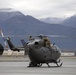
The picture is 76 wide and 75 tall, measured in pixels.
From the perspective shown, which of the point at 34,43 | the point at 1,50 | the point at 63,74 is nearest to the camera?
the point at 63,74

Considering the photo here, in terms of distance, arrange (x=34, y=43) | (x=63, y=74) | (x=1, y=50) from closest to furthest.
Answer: (x=63, y=74) → (x=1, y=50) → (x=34, y=43)

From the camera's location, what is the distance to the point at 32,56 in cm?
5328

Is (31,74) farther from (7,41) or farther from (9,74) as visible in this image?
(7,41)

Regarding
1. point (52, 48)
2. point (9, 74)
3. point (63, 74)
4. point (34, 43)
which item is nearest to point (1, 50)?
point (9, 74)

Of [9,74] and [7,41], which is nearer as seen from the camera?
[9,74]

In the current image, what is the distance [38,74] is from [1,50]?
5.02 metres

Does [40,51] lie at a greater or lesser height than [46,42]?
lesser

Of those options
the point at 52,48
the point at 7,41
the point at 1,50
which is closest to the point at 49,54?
the point at 52,48

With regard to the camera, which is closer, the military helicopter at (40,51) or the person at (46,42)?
the military helicopter at (40,51)

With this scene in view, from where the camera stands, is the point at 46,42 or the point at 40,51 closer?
the point at 40,51

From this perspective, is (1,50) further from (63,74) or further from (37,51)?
(37,51)

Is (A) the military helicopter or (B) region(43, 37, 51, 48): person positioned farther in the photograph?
(B) region(43, 37, 51, 48): person

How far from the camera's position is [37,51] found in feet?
174

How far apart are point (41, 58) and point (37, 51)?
4.22 ft
